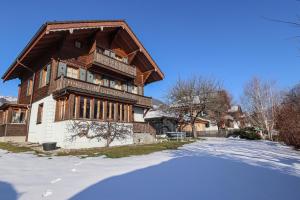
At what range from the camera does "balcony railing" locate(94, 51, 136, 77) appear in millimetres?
17641

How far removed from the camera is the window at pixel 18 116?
18.5m

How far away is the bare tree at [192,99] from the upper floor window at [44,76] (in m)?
17.5

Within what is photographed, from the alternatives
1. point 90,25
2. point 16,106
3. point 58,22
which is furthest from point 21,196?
point 16,106

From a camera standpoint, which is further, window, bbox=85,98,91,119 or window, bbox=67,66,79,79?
window, bbox=67,66,79,79

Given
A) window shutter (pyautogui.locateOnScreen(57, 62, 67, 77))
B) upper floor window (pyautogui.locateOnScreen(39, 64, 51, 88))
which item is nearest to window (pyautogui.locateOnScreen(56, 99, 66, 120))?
window shutter (pyautogui.locateOnScreen(57, 62, 67, 77))

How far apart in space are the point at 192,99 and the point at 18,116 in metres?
20.8

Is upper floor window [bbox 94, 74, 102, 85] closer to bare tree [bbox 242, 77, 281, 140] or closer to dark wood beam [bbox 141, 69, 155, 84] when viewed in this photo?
dark wood beam [bbox 141, 69, 155, 84]

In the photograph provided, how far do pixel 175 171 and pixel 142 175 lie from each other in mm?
1102

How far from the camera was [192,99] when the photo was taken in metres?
29.7

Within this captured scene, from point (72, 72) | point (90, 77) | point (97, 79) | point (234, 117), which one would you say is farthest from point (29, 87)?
point (234, 117)

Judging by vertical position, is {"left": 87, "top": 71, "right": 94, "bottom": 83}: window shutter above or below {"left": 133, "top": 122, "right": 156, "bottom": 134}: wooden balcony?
above

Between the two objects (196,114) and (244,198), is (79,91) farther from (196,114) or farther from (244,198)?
(196,114)

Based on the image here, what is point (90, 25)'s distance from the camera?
655 inches

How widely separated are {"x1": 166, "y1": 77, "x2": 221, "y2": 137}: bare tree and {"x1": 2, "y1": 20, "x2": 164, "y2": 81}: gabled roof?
1155 cm
